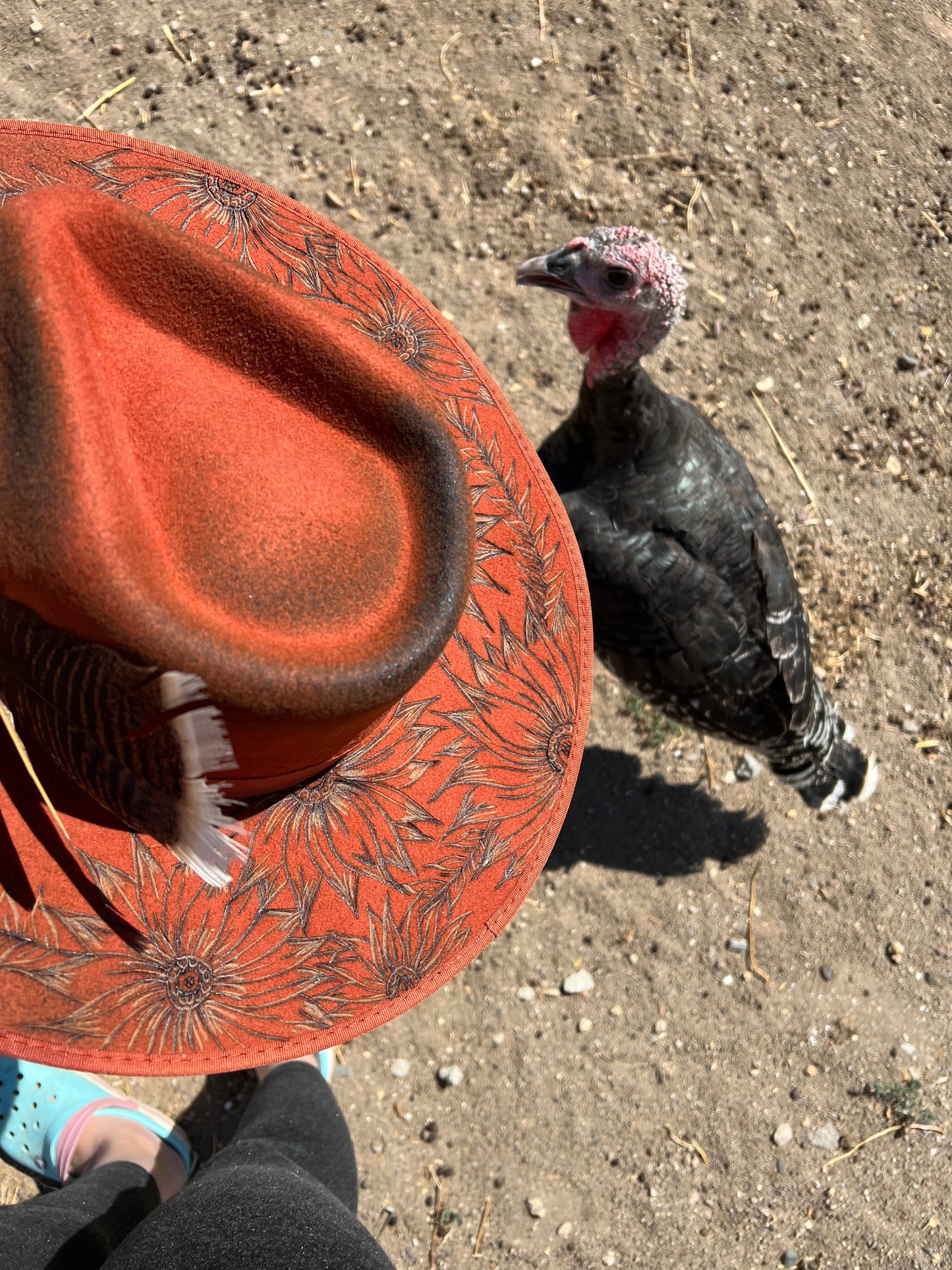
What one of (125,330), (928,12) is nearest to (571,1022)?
(125,330)

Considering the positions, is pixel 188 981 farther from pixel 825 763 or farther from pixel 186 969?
pixel 825 763

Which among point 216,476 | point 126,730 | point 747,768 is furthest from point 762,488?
point 126,730

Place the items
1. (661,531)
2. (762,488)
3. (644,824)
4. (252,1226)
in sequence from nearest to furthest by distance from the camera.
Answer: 1. (252,1226)
2. (661,531)
3. (644,824)
4. (762,488)

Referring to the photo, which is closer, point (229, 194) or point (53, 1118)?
point (229, 194)

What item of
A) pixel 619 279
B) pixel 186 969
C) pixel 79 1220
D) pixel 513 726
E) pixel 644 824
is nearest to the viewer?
pixel 186 969

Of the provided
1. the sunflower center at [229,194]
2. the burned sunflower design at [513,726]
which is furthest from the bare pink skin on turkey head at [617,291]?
the burned sunflower design at [513,726]

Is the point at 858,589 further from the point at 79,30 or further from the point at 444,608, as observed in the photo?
the point at 79,30

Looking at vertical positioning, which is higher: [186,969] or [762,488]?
[186,969]

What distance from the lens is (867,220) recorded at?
418 centimetres

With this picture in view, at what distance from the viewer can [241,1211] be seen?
6.35 ft

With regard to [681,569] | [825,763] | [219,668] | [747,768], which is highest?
[219,668]

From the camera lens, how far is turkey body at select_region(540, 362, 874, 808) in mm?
2773

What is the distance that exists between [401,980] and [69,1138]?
2016mm

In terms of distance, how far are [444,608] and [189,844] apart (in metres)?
0.45
